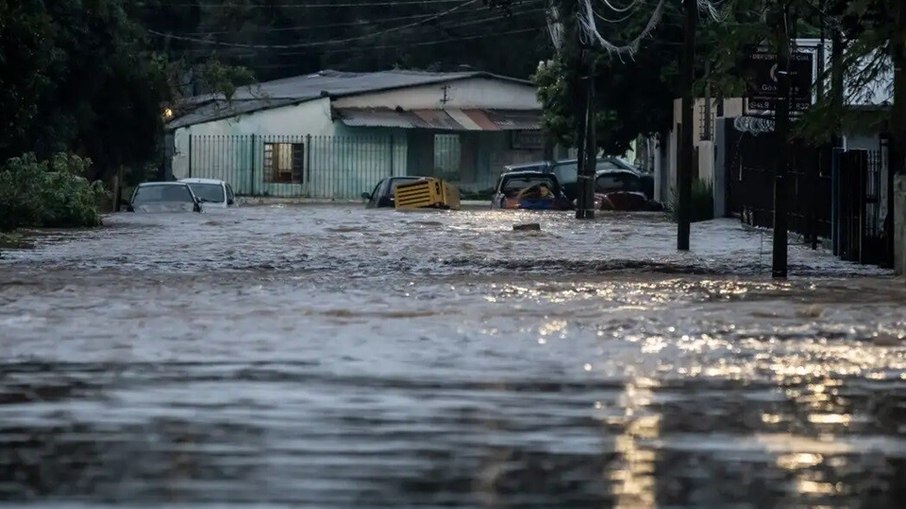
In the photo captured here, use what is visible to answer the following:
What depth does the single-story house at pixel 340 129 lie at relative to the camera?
6625 cm

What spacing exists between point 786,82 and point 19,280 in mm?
7763

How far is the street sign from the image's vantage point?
1939cm

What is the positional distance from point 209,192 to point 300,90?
22.5 m

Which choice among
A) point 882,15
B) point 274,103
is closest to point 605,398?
point 882,15

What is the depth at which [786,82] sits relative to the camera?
18969 millimetres

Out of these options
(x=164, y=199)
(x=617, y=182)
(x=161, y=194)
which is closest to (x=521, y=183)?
(x=617, y=182)

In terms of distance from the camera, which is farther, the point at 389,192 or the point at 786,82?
the point at 389,192

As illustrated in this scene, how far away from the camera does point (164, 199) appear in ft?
139

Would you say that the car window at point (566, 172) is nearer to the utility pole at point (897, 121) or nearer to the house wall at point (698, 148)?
the house wall at point (698, 148)

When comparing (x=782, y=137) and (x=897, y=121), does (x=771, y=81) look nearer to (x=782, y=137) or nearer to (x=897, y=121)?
(x=782, y=137)

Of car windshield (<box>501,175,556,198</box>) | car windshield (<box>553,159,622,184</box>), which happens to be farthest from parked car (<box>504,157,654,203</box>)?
car windshield (<box>501,175,556,198</box>)

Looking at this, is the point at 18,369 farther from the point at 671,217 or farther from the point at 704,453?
the point at 671,217

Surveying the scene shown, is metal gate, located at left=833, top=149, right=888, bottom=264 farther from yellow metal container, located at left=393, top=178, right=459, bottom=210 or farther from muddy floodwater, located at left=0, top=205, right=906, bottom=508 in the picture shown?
yellow metal container, located at left=393, top=178, right=459, bottom=210

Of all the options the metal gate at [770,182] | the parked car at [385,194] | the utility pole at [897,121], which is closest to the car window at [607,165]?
the parked car at [385,194]
